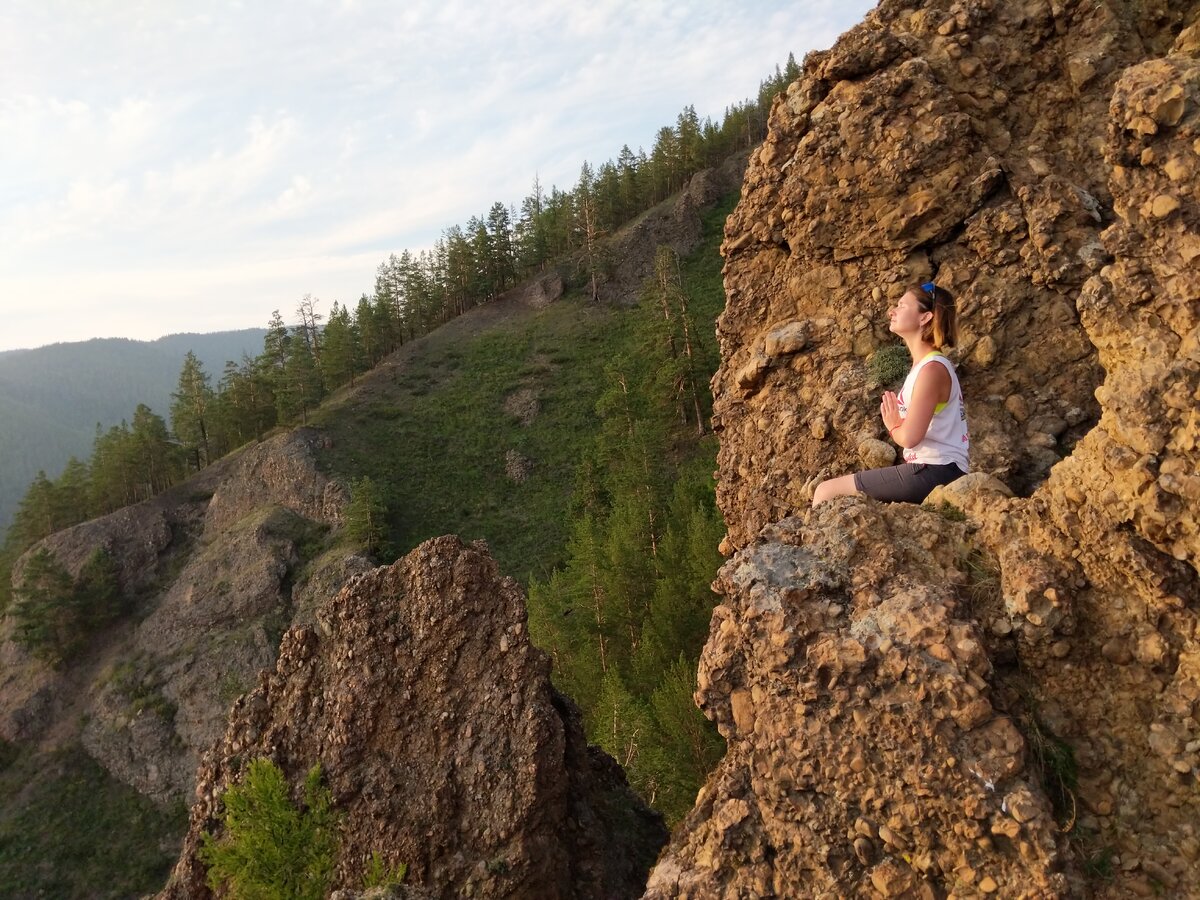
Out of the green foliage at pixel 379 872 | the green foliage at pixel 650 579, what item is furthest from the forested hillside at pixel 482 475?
the green foliage at pixel 379 872

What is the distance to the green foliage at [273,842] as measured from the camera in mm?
9172

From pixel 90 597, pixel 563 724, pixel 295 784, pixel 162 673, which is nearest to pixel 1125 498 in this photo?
pixel 563 724

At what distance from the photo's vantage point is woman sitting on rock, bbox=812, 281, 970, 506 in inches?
247

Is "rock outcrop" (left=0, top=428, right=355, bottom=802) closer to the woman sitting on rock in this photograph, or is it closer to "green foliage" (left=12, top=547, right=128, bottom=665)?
"green foliage" (left=12, top=547, right=128, bottom=665)

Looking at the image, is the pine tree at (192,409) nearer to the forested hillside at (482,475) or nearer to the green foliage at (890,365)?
the forested hillside at (482,475)

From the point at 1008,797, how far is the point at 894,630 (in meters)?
1.20

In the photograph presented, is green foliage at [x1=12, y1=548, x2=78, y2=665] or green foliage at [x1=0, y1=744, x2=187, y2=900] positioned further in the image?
green foliage at [x1=12, y1=548, x2=78, y2=665]

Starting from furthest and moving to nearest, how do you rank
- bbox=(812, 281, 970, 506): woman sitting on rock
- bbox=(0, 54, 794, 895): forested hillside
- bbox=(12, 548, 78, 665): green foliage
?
bbox=(12, 548, 78, 665): green foliage, bbox=(0, 54, 794, 895): forested hillside, bbox=(812, 281, 970, 506): woman sitting on rock

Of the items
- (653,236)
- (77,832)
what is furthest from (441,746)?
(653,236)

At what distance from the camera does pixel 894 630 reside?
5.04 m

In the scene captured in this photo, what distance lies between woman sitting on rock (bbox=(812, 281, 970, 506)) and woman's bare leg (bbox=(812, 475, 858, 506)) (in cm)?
2

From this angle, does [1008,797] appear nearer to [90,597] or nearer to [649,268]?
[90,597]

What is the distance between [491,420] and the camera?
7162 centimetres

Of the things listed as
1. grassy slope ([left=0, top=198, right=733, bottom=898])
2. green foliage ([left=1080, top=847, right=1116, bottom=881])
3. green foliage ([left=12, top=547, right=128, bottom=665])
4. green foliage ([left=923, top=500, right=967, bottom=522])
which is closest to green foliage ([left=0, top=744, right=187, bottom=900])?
grassy slope ([left=0, top=198, right=733, bottom=898])
